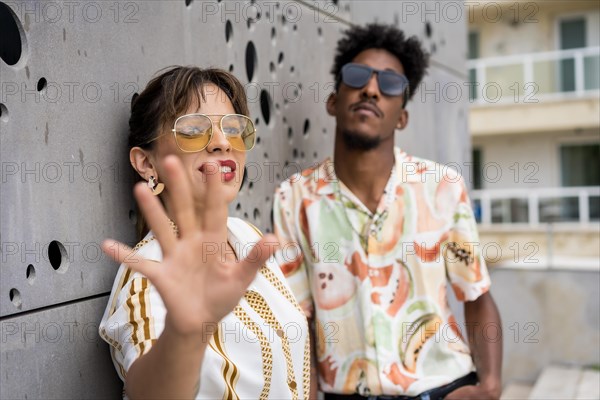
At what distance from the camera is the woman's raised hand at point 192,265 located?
48.6 inches

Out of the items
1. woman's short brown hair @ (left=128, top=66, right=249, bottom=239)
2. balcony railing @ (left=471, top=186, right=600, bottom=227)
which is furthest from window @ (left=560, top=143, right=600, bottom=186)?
woman's short brown hair @ (left=128, top=66, right=249, bottom=239)

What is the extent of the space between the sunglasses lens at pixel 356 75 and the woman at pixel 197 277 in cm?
84

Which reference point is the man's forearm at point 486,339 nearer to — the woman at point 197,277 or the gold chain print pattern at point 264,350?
the woman at point 197,277

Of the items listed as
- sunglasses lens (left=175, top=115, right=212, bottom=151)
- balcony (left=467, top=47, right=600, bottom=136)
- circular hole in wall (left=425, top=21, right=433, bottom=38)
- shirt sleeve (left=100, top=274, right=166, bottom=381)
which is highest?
balcony (left=467, top=47, right=600, bottom=136)

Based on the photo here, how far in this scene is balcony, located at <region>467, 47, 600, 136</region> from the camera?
14711mm

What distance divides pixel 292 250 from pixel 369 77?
2.20 feet

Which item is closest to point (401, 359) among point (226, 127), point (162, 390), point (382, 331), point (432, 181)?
point (382, 331)

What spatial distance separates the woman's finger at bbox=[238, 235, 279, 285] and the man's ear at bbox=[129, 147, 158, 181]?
0.73m

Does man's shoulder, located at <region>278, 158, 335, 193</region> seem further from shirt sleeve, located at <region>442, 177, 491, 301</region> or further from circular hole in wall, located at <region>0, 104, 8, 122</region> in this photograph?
circular hole in wall, located at <region>0, 104, 8, 122</region>

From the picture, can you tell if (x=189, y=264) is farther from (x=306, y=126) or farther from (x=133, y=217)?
(x=306, y=126)

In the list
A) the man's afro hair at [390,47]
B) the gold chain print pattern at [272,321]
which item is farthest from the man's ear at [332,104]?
the gold chain print pattern at [272,321]

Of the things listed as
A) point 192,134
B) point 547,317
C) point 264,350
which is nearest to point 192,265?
point 264,350

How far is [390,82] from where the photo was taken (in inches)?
106

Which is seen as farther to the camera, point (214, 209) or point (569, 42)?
point (569, 42)
